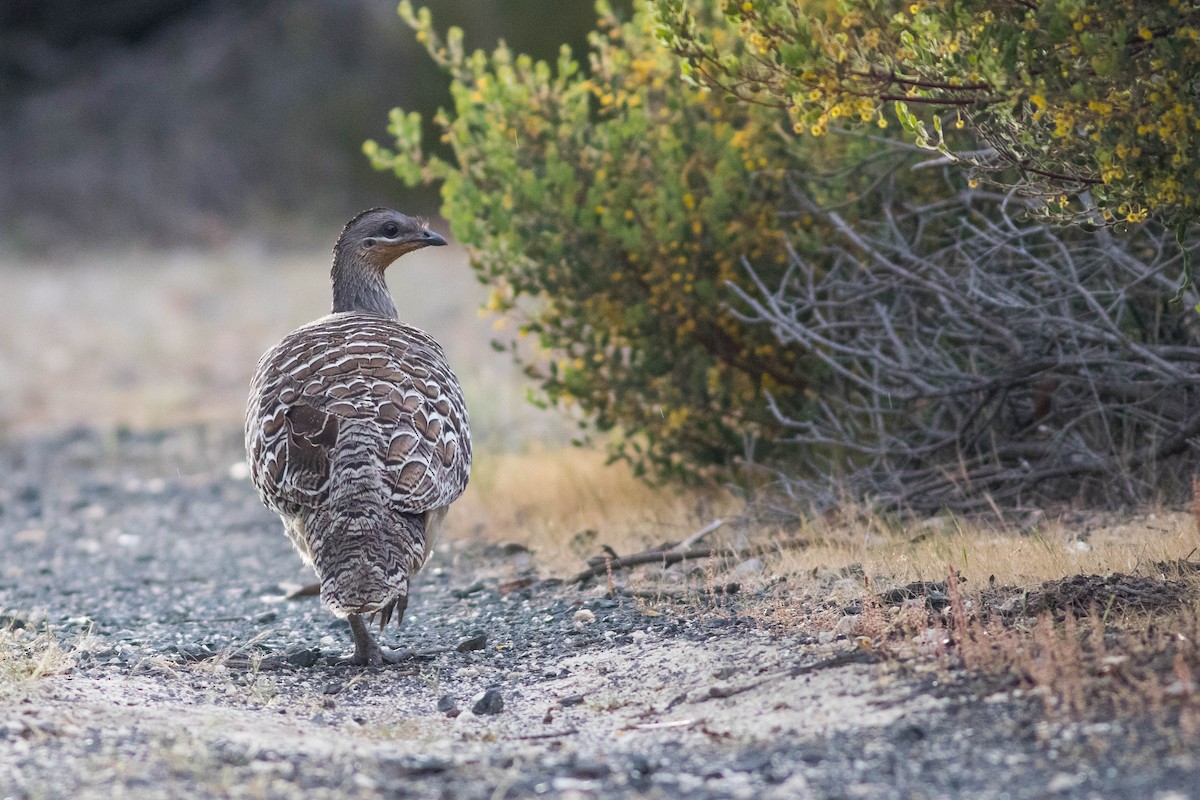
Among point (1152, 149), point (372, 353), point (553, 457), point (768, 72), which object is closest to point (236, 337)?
point (553, 457)

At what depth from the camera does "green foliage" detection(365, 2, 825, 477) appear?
289 inches

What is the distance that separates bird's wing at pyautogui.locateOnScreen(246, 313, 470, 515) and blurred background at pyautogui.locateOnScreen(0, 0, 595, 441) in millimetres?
5776

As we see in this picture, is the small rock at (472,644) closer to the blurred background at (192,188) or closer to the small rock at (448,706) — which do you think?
the small rock at (448,706)

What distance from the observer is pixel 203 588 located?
7.88 m

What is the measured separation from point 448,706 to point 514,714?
0.29 metres

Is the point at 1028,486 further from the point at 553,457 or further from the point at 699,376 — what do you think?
the point at 553,457

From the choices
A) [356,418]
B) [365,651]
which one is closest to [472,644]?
[365,651]

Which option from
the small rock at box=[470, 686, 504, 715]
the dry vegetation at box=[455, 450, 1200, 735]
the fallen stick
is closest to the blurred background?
the dry vegetation at box=[455, 450, 1200, 735]

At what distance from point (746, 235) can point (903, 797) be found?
14.5 ft

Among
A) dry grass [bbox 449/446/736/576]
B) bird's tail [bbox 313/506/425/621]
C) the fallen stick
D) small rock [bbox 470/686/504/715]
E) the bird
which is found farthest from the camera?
dry grass [bbox 449/446/736/576]

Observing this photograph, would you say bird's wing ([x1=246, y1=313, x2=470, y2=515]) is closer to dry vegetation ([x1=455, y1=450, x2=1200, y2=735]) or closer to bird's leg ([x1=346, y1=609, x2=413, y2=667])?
bird's leg ([x1=346, y1=609, x2=413, y2=667])

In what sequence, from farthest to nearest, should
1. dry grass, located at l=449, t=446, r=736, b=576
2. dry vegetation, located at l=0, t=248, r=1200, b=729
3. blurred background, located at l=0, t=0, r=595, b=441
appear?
blurred background, located at l=0, t=0, r=595, b=441 < dry grass, located at l=449, t=446, r=736, b=576 < dry vegetation, located at l=0, t=248, r=1200, b=729

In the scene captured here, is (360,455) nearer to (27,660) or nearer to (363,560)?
(363,560)

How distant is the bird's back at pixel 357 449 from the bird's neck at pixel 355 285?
1013mm
